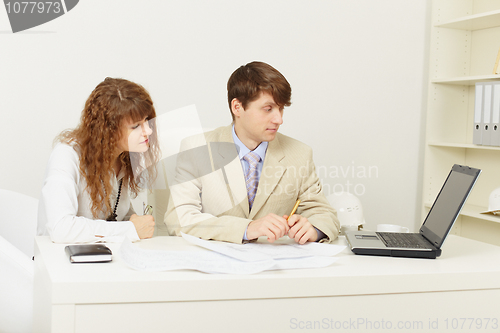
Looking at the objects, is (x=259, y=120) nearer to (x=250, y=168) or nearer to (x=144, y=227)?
(x=250, y=168)

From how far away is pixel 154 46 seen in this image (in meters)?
2.62

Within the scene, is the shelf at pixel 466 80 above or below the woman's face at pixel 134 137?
above

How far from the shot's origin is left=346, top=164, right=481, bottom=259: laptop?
1.20 meters

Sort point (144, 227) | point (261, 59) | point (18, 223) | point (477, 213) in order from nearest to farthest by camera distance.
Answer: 1. point (144, 227)
2. point (18, 223)
3. point (477, 213)
4. point (261, 59)

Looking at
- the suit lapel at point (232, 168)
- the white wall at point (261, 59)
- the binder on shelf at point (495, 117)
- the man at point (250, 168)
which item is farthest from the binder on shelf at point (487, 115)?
the suit lapel at point (232, 168)

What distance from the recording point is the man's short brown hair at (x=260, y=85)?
1.69 m

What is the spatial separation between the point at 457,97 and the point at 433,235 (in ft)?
6.80

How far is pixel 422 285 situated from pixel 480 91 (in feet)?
6.28

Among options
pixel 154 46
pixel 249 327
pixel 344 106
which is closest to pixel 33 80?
pixel 154 46

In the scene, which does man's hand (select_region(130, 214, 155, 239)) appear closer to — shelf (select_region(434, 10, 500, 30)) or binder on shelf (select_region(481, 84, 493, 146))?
binder on shelf (select_region(481, 84, 493, 146))

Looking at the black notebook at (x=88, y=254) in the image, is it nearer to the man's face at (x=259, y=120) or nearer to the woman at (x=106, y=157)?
the woman at (x=106, y=157)

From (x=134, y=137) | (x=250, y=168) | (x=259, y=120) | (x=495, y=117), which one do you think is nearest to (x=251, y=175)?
(x=250, y=168)

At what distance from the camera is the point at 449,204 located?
4.12 ft

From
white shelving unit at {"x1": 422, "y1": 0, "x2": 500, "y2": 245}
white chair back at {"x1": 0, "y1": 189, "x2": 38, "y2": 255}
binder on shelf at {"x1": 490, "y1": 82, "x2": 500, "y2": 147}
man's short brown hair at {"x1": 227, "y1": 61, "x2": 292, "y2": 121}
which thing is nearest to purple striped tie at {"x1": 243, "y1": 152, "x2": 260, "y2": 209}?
man's short brown hair at {"x1": 227, "y1": 61, "x2": 292, "y2": 121}
